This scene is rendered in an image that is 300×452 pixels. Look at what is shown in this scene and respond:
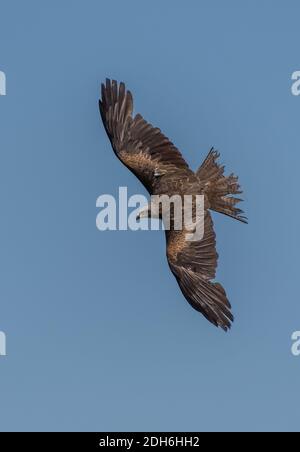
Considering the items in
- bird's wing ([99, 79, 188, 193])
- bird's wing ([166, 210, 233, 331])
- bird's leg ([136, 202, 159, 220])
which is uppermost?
bird's wing ([99, 79, 188, 193])

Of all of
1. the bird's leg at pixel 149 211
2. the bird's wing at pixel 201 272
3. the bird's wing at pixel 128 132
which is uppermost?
the bird's wing at pixel 128 132

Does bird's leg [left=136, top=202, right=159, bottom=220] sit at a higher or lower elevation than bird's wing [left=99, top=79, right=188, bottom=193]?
lower

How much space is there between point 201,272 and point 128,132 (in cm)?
354

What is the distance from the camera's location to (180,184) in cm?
1930

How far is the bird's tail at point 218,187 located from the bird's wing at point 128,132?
45.5 inches

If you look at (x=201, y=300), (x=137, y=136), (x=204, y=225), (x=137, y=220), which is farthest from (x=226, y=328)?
(x=137, y=136)

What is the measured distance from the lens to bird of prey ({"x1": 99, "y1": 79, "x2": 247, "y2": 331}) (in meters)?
18.0

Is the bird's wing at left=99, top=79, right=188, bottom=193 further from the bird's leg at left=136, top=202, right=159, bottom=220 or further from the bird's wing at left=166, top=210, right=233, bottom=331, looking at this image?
the bird's wing at left=166, top=210, right=233, bottom=331

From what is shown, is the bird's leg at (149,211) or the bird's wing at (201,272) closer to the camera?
the bird's wing at (201,272)

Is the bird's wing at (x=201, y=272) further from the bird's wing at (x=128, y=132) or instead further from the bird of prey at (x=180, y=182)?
the bird's wing at (x=128, y=132)

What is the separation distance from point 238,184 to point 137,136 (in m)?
2.20

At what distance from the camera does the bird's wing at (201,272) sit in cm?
1775

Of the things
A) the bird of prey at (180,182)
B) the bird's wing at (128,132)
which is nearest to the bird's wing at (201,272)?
the bird of prey at (180,182)

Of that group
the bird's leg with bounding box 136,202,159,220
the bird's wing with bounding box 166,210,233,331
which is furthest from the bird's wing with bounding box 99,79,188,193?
the bird's wing with bounding box 166,210,233,331
